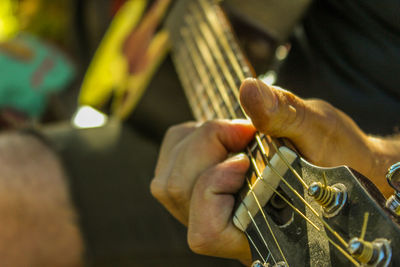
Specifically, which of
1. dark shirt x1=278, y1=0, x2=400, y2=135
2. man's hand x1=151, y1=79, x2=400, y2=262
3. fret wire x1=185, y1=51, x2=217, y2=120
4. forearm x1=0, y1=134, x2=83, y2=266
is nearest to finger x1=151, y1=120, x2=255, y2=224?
man's hand x1=151, y1=79, x2=400, y2=262

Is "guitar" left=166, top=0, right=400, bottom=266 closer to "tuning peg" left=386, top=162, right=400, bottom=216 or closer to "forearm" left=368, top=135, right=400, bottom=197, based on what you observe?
"tuning peg" left=386, top=162, right=400, bottom=216

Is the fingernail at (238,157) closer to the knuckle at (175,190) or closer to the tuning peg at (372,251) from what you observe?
the knuckle at (175,190)

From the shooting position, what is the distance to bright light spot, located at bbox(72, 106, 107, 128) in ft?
3.80

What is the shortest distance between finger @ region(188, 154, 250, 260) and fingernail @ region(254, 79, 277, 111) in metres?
0.09

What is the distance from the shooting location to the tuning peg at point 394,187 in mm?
310

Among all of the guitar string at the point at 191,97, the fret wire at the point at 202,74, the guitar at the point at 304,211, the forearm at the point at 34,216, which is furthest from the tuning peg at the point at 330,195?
the forearm at the point at 34,216

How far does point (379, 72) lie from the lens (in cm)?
64

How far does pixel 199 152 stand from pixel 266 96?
15 cm

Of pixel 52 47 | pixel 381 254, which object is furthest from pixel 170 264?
pixel 52 47

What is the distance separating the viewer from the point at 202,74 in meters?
0.75

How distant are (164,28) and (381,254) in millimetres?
770

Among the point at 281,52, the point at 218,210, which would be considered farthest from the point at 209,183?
the point at 281,52

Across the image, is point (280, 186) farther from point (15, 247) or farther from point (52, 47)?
point (52, 47)

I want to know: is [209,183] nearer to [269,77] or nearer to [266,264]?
[266,264]
